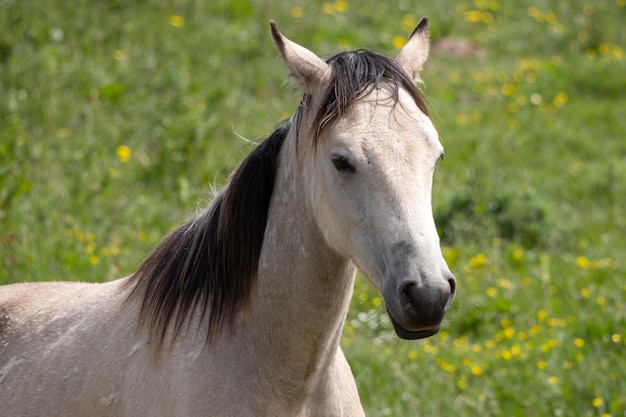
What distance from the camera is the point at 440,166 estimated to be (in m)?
7.30

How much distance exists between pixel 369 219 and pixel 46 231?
3.57 m

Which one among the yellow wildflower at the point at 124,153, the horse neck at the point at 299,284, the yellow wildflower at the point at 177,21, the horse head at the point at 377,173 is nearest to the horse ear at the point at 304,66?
the horse head at the point at 377,173

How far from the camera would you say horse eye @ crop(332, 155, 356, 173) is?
2.61 meters

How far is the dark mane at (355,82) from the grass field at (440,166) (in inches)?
16.1

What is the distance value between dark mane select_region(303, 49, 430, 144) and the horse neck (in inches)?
8.9

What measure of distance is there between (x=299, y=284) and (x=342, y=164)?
1.46 ft

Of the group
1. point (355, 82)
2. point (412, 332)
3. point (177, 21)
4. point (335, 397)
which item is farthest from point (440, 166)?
point (412, 332)

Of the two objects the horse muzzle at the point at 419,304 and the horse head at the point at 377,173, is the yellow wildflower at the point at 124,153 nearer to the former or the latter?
the horse head at the point at 377,173

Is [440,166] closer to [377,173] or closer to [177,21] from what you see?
[177,21]

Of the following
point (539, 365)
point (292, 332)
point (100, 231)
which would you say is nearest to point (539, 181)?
point (539, 365)

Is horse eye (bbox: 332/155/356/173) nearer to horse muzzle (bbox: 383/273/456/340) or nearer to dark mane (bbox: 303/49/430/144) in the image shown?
dark mane (bbox: 303/49/430/144)

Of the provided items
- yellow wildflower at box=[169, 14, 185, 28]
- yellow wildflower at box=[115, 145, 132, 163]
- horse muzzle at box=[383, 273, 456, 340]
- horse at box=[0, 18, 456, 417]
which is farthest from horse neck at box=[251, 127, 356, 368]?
yellow wildflower at box=[169, 14, 185, 28]

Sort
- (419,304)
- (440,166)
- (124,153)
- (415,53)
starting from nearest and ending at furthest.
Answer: (419,304) → (415,53) → (124,153) → (440,166)

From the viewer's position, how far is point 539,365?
4.73 meters
